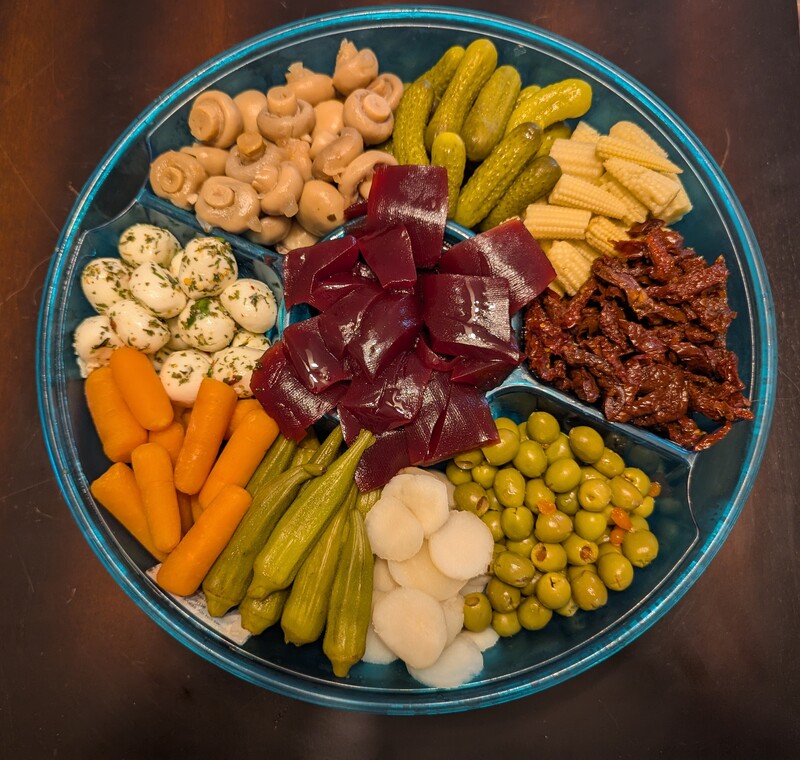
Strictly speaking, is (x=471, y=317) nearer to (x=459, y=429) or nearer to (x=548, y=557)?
(x=459, y=429)

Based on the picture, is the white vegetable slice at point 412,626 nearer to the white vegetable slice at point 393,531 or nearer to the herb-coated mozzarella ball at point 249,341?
the white vegetable slice at point 393,531

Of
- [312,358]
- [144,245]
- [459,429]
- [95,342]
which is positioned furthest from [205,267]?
[459,429]

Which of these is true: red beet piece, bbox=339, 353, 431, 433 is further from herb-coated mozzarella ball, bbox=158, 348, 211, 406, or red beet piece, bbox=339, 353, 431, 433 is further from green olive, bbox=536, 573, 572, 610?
green olive, bbox=536, 573, 572, 610

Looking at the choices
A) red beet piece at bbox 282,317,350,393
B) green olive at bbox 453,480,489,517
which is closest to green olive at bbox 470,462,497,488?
green olive at bbox 453,480,489,517

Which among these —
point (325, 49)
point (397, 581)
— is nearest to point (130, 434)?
point (397, 581)

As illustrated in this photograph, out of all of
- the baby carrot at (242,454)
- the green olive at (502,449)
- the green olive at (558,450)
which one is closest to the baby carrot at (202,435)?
the baby carrot at (242,454)

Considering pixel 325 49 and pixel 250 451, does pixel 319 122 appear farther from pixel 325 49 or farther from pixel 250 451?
pixel 250 451
